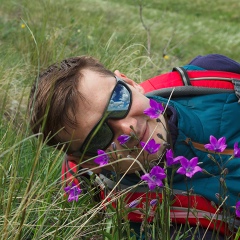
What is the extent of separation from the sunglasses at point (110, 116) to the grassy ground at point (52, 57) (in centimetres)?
20

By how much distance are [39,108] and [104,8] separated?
8575 mm

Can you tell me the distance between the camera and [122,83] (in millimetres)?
2414

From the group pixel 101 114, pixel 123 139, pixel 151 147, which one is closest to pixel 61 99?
pixel 101 114

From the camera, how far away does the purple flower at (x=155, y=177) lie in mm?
1628

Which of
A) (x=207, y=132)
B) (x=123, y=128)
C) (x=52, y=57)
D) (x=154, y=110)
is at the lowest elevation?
(x=52, y=57)

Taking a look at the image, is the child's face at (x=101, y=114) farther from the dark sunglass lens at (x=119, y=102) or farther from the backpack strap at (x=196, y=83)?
the backpack strap at (x=196, y=83)

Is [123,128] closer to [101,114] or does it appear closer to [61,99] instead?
[101,114]

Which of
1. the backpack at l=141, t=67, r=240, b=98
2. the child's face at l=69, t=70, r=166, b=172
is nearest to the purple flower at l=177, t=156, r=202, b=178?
the child's face at l=69, t=70, r=166, b=172

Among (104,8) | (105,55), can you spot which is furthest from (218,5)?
(105,55)

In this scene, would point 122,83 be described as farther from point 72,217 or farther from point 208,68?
point 208,68

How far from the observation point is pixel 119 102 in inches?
91.7

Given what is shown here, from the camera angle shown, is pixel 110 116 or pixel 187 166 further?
pixel 110 116

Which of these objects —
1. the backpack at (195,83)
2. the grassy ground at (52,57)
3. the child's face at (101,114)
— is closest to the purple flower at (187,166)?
the grassy ground at (52,57)

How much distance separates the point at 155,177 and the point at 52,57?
337cm
